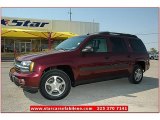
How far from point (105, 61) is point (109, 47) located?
50 cm

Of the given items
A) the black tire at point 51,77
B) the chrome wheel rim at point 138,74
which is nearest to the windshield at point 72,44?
the black tire at point 51,77

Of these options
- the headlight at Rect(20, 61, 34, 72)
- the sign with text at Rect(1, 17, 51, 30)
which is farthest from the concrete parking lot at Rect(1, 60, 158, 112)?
the sign with text at Rect(1, 17, 51, 30)

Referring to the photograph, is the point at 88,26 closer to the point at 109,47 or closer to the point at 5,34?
the point at 5,34

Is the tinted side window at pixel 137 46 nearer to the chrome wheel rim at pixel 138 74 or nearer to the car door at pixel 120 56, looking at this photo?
the car door at pixel 120 56

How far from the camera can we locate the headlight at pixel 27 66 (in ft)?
16.9

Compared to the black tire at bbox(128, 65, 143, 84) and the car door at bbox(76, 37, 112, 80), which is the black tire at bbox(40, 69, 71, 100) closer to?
the car door at bbox(76, 37, 112, 80)

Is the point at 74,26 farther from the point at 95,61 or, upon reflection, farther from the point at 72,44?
the point at 95,61

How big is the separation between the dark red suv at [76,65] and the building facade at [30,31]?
16244mm

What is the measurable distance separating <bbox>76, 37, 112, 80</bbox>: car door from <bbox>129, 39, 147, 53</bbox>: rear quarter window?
1487 millimetres

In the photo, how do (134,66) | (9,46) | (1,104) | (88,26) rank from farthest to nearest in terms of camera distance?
(88,26)
(9,46)
(134,66)
(1,104)

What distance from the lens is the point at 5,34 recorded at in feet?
72.4

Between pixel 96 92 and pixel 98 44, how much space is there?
4.40 feet

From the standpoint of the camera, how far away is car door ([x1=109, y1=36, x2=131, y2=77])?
6651 millimetres
